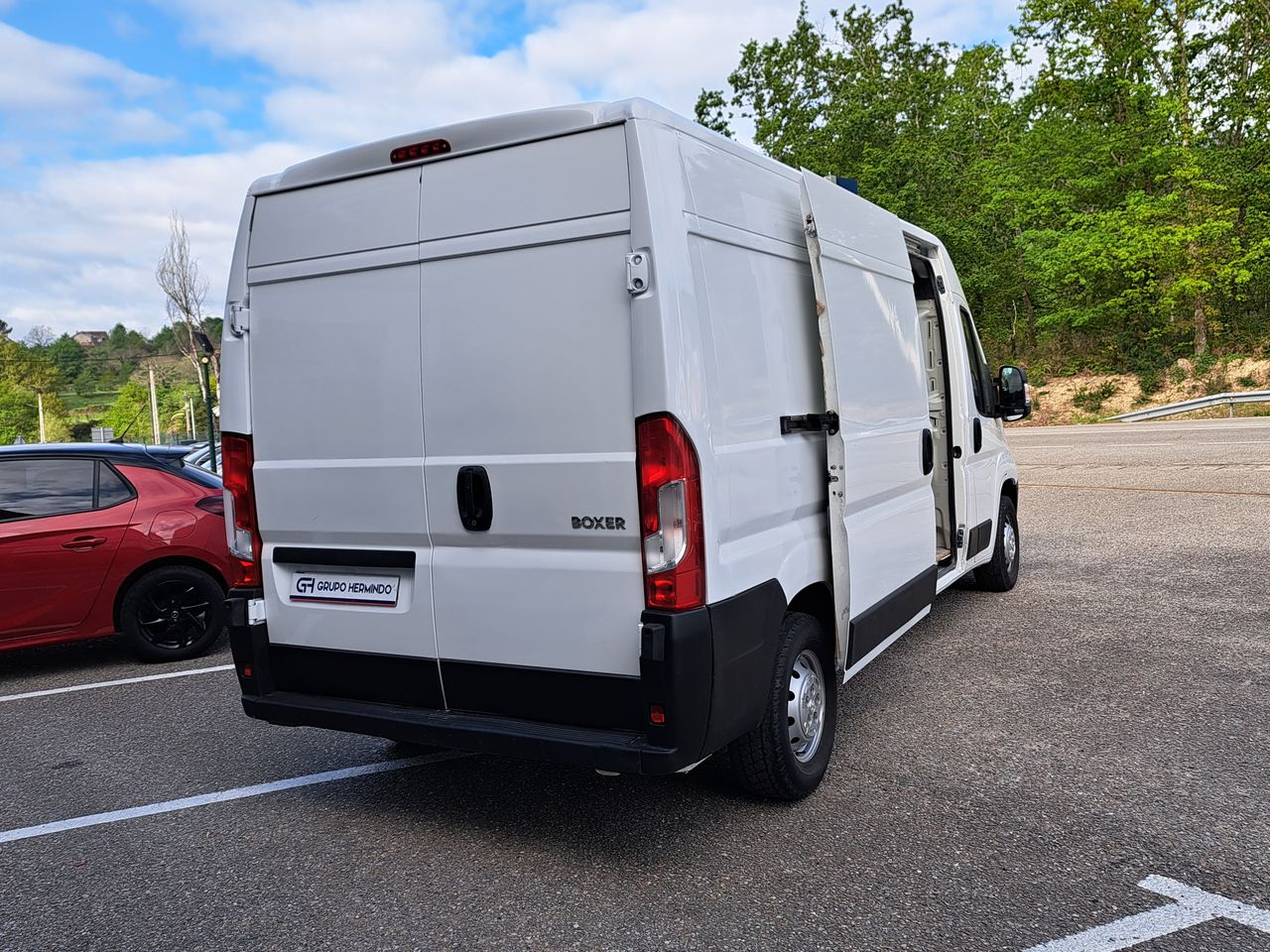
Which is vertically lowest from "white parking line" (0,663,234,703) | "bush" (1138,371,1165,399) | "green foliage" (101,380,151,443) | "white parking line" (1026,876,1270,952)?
"white parking line" (1026,876,1270,952)

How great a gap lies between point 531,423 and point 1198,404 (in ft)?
85.7

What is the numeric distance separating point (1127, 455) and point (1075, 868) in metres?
14.7

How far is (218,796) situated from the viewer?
407 centimetres

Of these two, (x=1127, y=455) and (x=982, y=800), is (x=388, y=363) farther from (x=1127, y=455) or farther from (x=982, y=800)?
(x=1127, y=455)

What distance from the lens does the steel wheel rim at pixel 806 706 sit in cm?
373

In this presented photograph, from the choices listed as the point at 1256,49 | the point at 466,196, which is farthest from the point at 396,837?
the point at 1256,49

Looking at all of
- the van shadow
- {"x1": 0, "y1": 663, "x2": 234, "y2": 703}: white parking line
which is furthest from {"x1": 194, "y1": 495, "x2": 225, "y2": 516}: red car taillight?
the van shadow

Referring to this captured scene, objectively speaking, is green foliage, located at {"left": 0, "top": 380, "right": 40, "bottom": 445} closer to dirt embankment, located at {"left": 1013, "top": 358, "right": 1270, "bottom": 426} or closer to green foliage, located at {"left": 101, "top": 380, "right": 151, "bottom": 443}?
green foliage, located at {"left": 101, "top": 380, "right": 151, "bottom": 443}

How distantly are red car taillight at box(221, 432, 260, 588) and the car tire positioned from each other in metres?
2.89

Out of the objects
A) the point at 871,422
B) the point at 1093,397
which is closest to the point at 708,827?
the point at 871,422

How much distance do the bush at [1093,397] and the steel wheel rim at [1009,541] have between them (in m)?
23.8

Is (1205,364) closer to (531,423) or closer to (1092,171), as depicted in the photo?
(1092,171)

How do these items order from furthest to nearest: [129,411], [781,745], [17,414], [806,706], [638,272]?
[129,411]
[17,414]
[806,706]
[781,745]
[638,272]

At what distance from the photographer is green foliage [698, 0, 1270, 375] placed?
2631 cm
